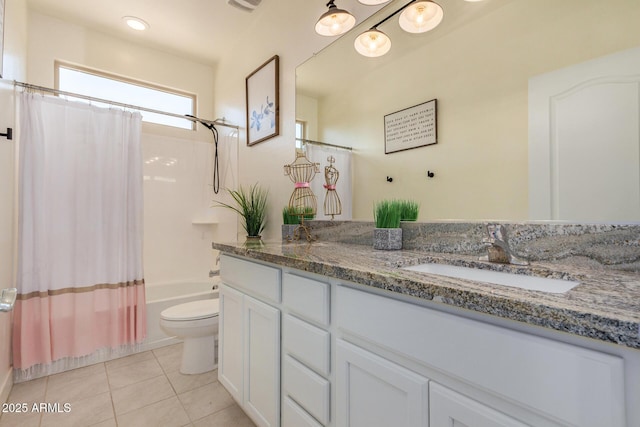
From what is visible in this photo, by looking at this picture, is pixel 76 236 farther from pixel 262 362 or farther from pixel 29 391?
pixel 262 362

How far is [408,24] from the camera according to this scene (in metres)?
1.41

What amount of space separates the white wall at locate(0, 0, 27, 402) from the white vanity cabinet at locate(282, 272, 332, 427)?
1722 mm

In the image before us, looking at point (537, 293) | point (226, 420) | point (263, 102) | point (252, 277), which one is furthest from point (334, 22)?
point (226, 420)

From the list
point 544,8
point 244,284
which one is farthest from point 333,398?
point 544,8

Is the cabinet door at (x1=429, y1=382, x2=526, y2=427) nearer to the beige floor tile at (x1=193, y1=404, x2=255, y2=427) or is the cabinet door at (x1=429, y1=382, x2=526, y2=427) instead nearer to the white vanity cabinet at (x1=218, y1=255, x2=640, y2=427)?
the white vanity cabinet at (x1=218, y1=255, x2=640, y2=427)

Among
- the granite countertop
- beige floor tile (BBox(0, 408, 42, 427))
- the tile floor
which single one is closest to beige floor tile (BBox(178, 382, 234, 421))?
the tile floor

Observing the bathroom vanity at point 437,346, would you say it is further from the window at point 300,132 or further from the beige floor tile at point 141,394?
the window at point 300,132

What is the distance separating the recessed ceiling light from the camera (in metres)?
2.46

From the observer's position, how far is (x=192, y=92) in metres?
3.20

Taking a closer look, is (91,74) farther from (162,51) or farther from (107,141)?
(107,141)

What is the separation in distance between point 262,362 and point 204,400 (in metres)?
0.77

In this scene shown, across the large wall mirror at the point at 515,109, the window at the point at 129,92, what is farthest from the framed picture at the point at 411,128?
the window at the point at 129,92

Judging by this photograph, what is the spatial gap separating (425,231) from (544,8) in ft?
2.90

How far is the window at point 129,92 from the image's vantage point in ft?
8.52
